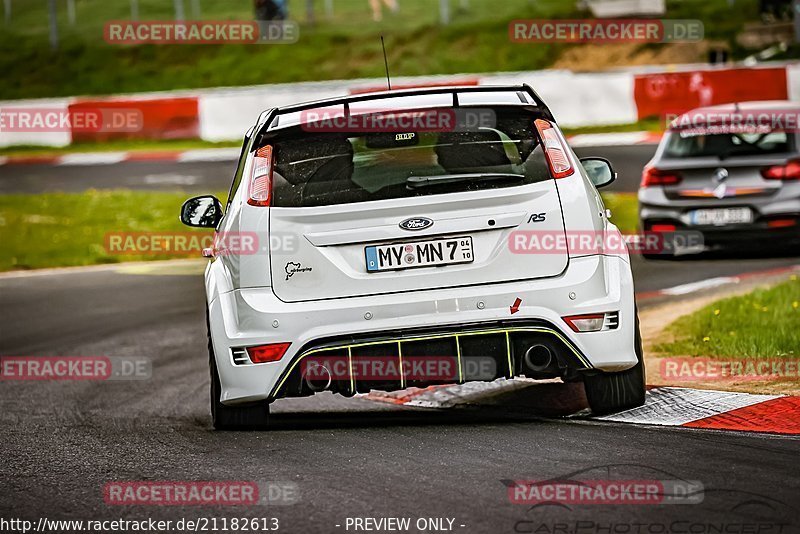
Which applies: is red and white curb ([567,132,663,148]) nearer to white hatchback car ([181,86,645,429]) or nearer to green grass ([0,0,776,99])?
green grass ([0,0,776,99])

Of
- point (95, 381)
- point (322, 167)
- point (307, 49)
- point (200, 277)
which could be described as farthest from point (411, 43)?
point (322, 167)

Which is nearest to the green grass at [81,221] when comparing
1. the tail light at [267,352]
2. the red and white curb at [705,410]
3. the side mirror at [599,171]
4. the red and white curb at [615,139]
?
the red and white curb at [615,139]

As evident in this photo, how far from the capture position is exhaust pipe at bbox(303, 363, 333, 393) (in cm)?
740

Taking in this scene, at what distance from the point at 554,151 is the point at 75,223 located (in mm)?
15005

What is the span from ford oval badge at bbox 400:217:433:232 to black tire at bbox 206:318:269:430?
121 cm

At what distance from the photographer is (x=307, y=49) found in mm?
42188

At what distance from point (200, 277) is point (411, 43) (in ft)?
79.5

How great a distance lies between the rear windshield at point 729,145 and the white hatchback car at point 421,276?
7.59 meters

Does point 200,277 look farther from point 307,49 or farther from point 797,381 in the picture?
point 307,49

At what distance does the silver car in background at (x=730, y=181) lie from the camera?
14617 millimetres

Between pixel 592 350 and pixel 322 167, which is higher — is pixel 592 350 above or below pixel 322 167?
below

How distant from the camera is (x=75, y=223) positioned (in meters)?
21.7

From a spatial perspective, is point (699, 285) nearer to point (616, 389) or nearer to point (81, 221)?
point (616, 389)

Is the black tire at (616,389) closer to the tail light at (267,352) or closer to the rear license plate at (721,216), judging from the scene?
the tail light at (267,352)
